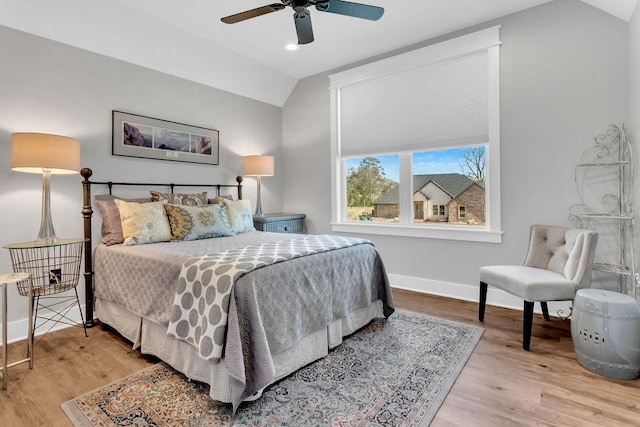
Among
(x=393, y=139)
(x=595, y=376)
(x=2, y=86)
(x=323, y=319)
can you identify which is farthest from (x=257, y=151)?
(x=595, y=376)

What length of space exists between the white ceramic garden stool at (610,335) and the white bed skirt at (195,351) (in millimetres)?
1423

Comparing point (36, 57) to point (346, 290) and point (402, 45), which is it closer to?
point (346, 290)

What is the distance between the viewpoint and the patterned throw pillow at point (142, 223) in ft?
8.91

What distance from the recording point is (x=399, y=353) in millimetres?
2279

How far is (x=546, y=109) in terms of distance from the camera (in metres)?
2.91

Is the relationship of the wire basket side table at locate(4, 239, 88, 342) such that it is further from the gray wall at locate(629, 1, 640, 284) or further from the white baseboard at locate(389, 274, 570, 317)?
the gray wall at locate(629, 1, 640, 284)

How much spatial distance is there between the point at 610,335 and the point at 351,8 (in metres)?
2.63

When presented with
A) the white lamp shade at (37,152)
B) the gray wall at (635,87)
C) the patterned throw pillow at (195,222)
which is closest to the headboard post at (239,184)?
the patterned throw pillow at (195,222)

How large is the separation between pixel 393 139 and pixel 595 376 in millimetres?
2767

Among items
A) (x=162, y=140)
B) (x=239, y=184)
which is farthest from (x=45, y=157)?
(x=239, y=184)

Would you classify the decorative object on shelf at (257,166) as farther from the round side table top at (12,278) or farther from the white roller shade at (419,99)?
the round side table top at (12,278)

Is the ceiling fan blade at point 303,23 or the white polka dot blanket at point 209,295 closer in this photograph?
the white polka dot blanket at point 209,295

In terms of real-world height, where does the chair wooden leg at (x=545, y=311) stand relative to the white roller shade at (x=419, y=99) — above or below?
below

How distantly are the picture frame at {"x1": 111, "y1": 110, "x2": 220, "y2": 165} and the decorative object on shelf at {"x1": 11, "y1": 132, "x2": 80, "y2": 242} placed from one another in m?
0.67
